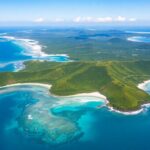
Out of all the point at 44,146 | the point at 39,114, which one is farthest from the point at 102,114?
the point at 44,146

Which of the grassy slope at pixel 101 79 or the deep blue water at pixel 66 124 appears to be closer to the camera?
the deep blue water at pixel 66 124

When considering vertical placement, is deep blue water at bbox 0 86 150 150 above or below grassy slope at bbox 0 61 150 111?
below

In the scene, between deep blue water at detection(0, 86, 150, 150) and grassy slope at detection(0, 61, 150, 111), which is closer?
deep blue water at detection(0, 86, 150, 150)

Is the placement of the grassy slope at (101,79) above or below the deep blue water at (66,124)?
above

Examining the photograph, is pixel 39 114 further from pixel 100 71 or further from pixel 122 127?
pixel 100 71
